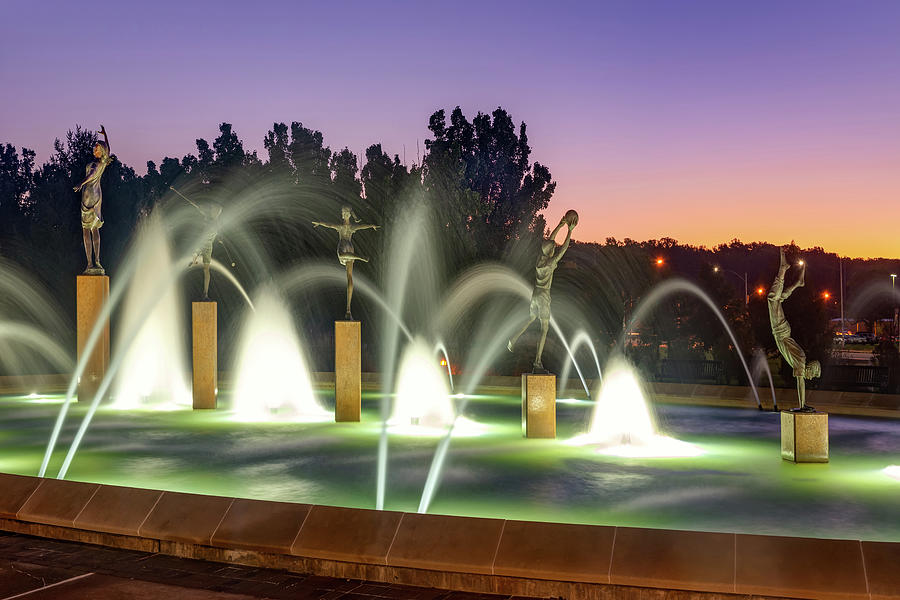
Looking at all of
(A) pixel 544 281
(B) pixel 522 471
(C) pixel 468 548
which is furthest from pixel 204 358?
(C) pixel 468 548

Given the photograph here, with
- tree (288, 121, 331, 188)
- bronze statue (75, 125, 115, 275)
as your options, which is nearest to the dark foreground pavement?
bronze statue (75, 125, 115, 275)

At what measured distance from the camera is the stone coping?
20.4 ft

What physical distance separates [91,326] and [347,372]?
848 centimetres

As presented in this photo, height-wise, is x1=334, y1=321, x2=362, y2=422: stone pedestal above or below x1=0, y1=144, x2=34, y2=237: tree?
below

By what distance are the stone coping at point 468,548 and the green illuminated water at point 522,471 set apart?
2124mm

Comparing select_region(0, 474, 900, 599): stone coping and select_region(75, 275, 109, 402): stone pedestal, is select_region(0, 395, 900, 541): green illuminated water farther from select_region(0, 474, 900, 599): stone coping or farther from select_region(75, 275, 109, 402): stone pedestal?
select_region(75, 275, 109, 402): stone pedestal

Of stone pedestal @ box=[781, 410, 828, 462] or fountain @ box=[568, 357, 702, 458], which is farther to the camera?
fountain @ box=[568, 357, 702, 458]

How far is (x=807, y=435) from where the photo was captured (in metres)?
12.8

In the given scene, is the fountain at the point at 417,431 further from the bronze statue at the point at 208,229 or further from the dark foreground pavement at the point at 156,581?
the dark foreground pavement at the point at 156,581

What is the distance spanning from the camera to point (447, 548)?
6.95 metres

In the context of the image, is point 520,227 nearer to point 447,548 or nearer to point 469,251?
point 469,251

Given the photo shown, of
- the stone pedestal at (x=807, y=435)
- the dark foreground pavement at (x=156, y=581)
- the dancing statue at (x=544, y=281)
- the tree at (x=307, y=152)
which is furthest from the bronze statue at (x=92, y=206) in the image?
the tree at (x=307, y=152)

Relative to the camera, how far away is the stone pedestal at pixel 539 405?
50.5 ft

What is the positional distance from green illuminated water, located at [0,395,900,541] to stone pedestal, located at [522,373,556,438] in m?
0.37
